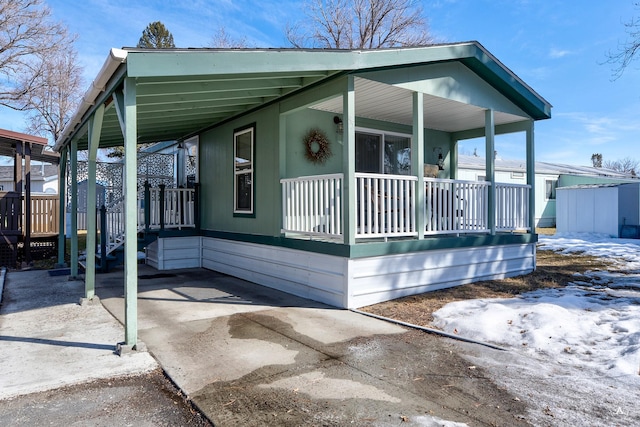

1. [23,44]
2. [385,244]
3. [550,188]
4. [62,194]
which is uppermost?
[23,44]

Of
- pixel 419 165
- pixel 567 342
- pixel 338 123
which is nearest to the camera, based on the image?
pixel 567 342

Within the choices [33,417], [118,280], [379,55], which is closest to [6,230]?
[118,280]

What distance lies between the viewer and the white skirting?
523 cm

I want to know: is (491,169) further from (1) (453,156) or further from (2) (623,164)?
(2) (623,164)

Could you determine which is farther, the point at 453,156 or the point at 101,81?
the point at 453,156

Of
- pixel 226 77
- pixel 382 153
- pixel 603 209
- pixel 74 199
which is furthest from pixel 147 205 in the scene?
pixel 603 209

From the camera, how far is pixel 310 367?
128 inches

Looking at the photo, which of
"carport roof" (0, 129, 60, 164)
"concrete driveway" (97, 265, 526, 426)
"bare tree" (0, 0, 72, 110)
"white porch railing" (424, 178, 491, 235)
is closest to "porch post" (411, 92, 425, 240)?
"white porch railing" (424, 178, 491, 235)

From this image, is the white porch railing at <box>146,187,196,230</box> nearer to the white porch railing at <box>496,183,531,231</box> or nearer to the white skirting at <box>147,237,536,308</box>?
the white skirting at <box>147,237,536,308</box>

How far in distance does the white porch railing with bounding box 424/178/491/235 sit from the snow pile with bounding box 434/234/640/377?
135cm

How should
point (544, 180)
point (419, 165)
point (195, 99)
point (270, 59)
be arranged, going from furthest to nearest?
1. point (544, 180)
2. point (419, 165)
3. point (195, 99)
4. point (270, 59)

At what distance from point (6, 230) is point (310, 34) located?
16.6 metres

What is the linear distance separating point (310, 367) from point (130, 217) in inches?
79.6

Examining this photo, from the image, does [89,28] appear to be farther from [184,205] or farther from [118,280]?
[118,280]
